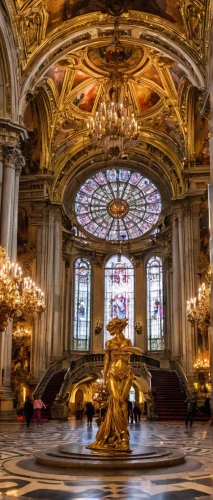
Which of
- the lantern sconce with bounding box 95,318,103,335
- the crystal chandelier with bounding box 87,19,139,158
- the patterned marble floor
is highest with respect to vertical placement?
the crystal chandelier with bounding box 87,19,139,158

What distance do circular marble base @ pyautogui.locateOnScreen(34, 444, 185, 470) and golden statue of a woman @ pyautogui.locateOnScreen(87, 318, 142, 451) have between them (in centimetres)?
23

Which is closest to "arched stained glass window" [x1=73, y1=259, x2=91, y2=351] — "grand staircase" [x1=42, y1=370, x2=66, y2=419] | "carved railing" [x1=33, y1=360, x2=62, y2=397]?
"carved railing" [x1=33, y1=360, x2=62, y2=397]

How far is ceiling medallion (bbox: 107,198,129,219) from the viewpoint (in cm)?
3123

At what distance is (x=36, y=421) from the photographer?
1825 centimetres

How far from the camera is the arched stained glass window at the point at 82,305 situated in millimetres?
29500

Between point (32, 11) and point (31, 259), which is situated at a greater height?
point (32, 11)

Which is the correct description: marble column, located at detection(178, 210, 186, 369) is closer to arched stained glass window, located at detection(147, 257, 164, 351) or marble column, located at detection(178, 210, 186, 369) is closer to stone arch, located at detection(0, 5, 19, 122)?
arched stained glass window, located at detection(147, 257, 164, 351)

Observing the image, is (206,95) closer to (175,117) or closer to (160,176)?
(175,117)

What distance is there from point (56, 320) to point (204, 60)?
13.2 meters

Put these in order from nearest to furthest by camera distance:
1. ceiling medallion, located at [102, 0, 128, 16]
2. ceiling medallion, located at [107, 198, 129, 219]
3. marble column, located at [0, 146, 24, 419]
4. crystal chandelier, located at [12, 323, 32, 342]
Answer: marble column, located at [0, 146, 24, 419] → ceiling medallion, located at [102, 0, 128, 16] → crystal chandelier, located at [12, 323, 32, 342] → ceiling medallion, located at [107, 198, 129, 219]

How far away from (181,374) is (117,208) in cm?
1141

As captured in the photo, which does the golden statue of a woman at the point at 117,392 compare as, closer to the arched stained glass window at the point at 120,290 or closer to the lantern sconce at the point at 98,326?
the lantern sconce at the point at 98,326

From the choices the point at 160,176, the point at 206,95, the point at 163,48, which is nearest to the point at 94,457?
the point at 206,95

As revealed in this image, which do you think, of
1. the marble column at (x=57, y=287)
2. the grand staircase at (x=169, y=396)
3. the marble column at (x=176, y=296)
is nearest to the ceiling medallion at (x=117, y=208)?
the marble column at (x=57, y=287)
